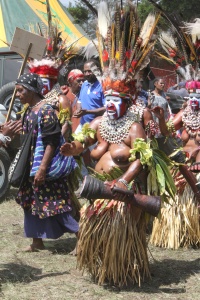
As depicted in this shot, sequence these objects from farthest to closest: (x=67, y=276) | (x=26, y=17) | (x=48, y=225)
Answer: (x=26, y=17)
(x=48, y=225)
(x=67, y=276)

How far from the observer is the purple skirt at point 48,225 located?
549 cm

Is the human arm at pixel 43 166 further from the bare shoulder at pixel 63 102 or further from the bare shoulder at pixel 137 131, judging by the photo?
the bare shoulder at pixel 137 131

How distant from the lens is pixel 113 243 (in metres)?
4.50

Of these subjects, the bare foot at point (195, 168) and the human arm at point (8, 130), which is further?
the bare foot at point (195, 168)

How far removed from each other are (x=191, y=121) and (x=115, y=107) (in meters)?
1.68

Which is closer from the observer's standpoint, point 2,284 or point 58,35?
point 2,284

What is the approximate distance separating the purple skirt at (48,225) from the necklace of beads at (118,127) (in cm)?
118

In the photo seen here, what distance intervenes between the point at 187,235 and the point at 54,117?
6.38 ft

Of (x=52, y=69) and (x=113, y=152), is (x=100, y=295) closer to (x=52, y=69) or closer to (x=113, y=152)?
(x=113, y=152)

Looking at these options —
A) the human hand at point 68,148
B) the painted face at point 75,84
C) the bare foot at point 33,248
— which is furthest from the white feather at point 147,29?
the painted face at point 75,84

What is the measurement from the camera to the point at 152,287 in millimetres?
4648

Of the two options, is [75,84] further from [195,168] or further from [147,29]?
[147,29]

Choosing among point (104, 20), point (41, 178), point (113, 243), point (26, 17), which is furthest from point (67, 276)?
point (26, 17)

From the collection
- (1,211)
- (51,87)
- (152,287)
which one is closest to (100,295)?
(152,287)
